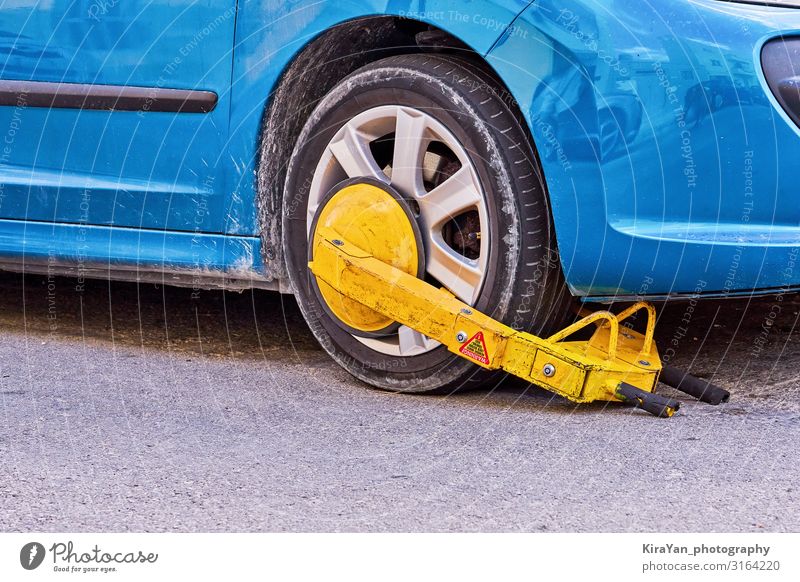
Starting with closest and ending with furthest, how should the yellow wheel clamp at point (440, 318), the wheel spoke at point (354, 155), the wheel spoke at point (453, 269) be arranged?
the yellow wheel clamp at point (440, 318), the wheel spoke at point (453, 269), the wheel spoke at point (354, 155)

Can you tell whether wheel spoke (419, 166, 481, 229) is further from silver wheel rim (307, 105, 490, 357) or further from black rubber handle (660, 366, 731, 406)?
black rubber handle (660, 366, 731, 406)

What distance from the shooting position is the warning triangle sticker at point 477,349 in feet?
8.80

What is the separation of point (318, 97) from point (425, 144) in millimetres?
482

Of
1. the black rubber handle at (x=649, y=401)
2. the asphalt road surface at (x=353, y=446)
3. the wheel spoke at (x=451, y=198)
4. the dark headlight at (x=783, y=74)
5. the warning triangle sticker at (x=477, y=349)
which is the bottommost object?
the asphalt road surface at (x=353, y=446)

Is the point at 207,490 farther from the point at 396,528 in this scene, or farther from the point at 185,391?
the point at 185,391

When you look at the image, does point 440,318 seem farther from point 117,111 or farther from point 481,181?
point 117,111

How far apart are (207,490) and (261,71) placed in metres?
1.22

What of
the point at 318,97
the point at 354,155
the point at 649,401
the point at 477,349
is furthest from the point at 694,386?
the point at 318,97

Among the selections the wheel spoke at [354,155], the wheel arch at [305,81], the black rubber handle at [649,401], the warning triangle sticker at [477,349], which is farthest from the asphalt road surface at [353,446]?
the wheel spoke at [354,155]

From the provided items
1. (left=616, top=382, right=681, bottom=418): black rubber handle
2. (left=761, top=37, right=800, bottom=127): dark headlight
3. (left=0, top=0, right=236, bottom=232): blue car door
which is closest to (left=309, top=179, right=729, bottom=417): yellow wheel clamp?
(left=616, top=382, right=681, bottom=418): black rubber handle

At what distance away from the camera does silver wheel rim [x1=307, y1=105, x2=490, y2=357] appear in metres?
2.72

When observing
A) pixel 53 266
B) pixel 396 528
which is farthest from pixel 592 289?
pixel 53 266

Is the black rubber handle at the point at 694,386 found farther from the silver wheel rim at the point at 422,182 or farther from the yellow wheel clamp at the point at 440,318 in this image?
the silver wheel rim at the point at 422,182

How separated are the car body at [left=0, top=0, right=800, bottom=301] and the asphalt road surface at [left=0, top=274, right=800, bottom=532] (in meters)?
0.31
